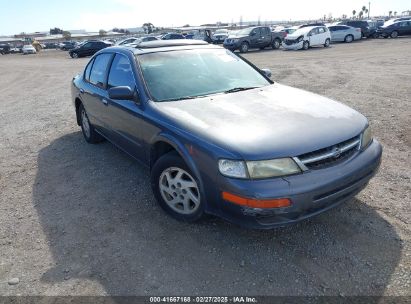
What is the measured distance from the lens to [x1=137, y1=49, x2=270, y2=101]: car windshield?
384 cm

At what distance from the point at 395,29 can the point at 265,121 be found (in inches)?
1328

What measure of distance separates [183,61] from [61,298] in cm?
279

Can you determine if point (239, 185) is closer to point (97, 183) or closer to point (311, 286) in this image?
point (311, 286)

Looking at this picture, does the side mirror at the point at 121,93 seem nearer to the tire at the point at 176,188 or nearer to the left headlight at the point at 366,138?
the tire at the point at 176,188

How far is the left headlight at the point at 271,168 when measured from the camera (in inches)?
107

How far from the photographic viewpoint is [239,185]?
274 centimetres

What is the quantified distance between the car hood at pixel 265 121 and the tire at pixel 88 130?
8.11ft

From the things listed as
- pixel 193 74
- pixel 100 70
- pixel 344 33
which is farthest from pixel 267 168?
pixel 344 33

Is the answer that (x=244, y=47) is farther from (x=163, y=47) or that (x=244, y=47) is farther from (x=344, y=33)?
(x=163, y=47)

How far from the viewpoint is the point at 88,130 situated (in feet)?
19.3

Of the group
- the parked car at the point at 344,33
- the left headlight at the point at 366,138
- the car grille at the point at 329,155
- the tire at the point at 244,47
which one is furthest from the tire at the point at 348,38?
the car grille at the point at 329,155

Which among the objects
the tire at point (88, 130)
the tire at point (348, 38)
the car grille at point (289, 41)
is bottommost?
the tire at point (348, 38)

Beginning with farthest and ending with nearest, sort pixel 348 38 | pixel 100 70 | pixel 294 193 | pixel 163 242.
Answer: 1. pixel 348 38
2. pixel 100 70
3. pixel 163 242
4. pixel 294 193

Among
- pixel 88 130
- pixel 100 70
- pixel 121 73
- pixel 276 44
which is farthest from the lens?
pixel 276 44
